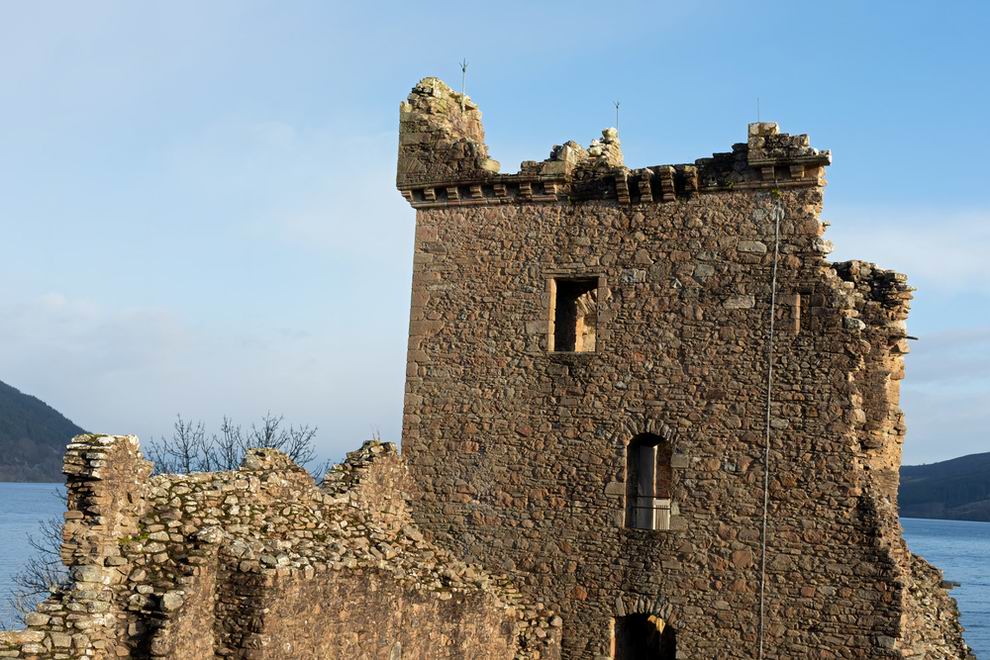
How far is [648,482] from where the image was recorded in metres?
16.7

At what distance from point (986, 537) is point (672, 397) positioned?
150797 mm

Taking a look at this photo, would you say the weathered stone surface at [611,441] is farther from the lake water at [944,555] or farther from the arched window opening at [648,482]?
the lake water at [944,555]

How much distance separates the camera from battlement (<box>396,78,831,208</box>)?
16.2 metres

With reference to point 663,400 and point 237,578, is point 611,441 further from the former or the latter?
point 237,578

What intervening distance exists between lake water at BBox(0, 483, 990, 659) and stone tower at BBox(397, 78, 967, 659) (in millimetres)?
17338

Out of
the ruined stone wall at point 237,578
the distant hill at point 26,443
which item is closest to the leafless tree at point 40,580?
the ruined stone wall at point 237,578

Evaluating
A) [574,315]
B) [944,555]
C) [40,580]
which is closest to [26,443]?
[944,555]

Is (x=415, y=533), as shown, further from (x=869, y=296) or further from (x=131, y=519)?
(x=869, y=296)

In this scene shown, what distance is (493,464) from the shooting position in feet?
57.2

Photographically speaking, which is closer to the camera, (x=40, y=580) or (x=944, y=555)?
(x=40, y=580)

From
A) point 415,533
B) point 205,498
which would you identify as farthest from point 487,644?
point 205,498

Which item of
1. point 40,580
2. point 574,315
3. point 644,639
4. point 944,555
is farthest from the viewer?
point 944,555

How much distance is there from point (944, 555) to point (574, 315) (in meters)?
101

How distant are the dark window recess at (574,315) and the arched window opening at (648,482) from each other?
1.95 metres
